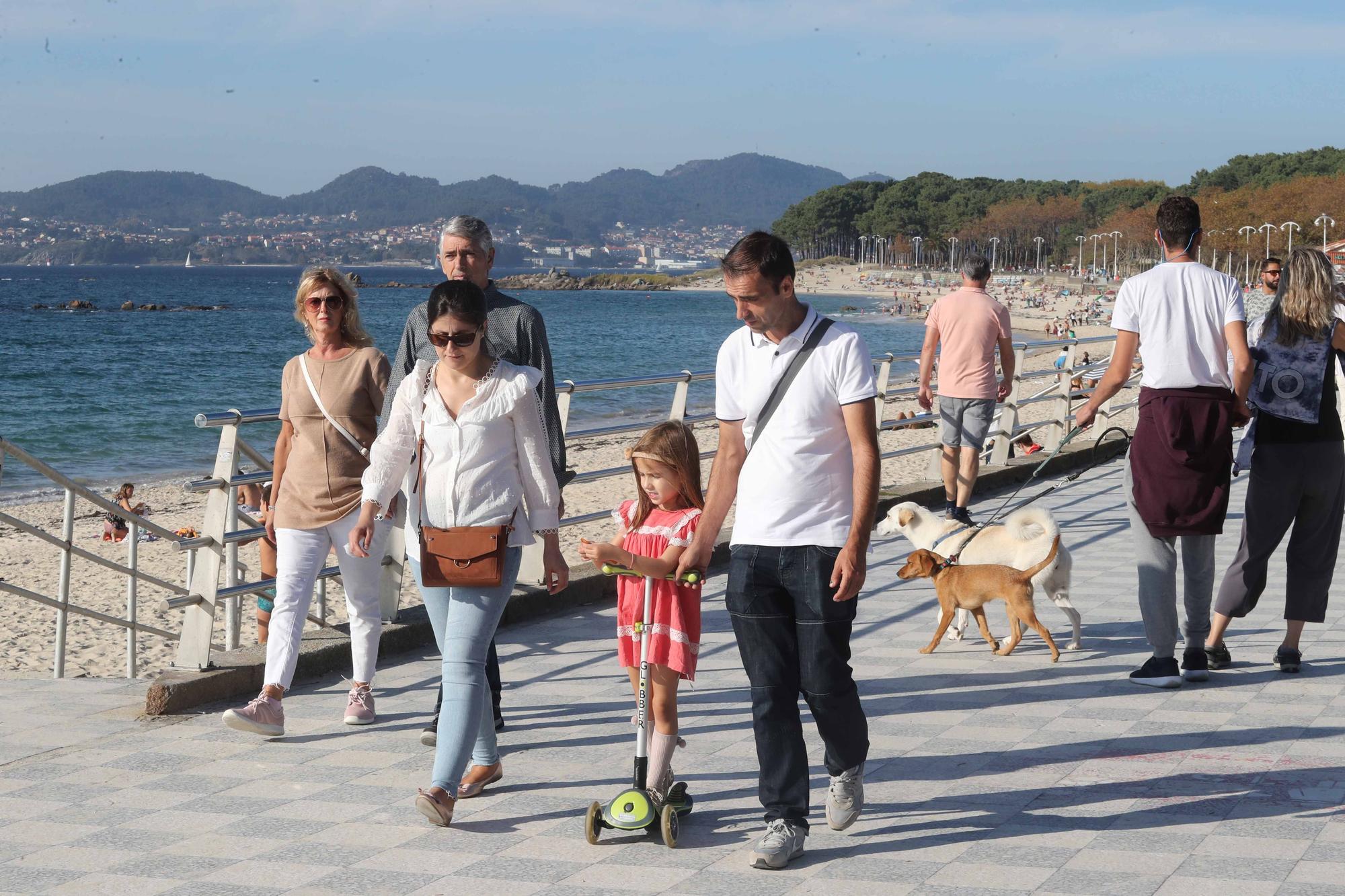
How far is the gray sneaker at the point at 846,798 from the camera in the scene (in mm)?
4176

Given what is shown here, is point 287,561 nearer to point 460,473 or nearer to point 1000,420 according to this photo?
point 460,473

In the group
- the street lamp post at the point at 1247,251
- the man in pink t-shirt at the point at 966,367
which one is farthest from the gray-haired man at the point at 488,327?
the street lamp post at the point at 1247,251

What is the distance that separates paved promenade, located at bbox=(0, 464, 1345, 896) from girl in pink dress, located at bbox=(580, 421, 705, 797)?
0.34 meters

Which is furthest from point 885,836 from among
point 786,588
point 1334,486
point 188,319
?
point 188,319

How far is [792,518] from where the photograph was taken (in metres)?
3.92

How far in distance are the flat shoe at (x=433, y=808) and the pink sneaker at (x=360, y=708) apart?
1.23 metres

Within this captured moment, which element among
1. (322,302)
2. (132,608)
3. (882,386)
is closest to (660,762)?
(322,302)

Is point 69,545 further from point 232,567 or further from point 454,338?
point 454,338

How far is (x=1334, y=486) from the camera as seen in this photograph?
5.85m

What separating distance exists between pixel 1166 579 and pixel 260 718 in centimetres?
359

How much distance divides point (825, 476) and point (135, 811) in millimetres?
2439

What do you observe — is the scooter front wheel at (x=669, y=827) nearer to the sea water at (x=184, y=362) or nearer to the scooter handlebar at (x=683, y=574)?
the scooter handlebar at (x=683, y=574)

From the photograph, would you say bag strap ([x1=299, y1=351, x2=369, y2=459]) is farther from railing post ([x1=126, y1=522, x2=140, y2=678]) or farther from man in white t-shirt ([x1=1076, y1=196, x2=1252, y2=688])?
railing post ([x1=126, y1=522, x2=140, y2=678])

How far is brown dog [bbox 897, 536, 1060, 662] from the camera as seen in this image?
6.17m
